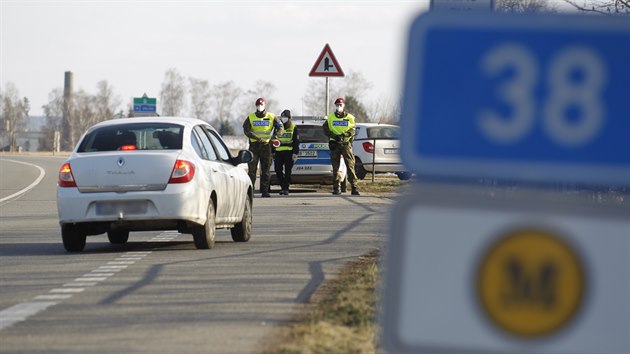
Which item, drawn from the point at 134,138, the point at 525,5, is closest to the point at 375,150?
the point at 134,138

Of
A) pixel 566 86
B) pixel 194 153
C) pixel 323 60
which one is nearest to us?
pixel 566 86

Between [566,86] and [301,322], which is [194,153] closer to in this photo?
[301,322]

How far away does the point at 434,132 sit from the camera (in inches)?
113

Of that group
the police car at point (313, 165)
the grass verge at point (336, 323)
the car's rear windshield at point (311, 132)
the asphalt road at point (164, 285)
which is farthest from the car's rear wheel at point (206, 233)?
the car's rear windshield at point (311, 132)

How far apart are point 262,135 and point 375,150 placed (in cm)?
899

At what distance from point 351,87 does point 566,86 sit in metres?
121

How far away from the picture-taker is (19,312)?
29.1ft

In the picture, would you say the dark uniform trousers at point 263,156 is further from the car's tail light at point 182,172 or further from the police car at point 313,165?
the car's tail light at point 182,172

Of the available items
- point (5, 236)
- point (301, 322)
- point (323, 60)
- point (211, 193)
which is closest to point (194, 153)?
point (211, 193)

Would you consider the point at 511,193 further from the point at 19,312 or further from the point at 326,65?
the point at 326,65

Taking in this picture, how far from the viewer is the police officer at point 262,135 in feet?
83.6

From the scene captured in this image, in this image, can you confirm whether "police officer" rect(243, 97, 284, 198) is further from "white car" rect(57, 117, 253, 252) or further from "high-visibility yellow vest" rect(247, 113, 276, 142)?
"white car" rect(57, 117, 253, 252)

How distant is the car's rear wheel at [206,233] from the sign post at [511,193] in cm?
1099

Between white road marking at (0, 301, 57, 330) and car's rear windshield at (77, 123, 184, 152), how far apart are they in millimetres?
4725
